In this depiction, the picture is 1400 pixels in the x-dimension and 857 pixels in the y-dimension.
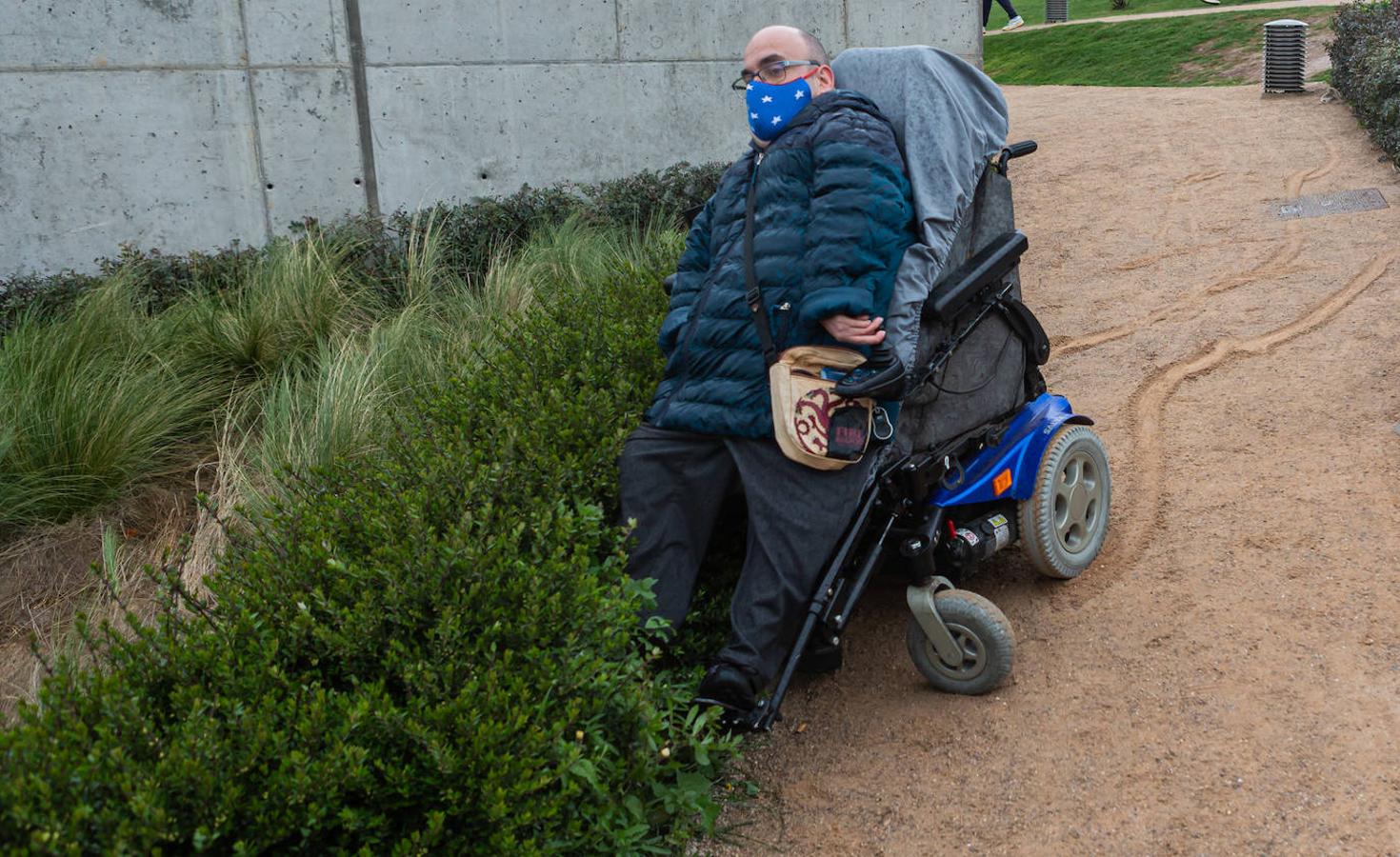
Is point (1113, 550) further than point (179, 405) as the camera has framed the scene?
No

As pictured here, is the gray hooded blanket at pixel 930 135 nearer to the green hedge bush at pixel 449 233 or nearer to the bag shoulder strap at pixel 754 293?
the bag shoulder strap at pixel 754 293

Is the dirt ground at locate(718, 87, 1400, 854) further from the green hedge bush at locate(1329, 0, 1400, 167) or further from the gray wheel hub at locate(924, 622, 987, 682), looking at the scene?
the green hedge bush at locate(1329, 0, 1400, 167)

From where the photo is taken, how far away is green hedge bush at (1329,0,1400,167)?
9.30m

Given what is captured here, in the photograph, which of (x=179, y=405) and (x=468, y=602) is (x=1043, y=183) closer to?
(x=179, y=405)

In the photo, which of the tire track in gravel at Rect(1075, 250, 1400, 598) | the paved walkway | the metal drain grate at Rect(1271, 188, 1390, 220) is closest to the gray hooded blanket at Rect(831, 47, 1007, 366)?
the tire track in gravel at Rect(1075, 250, 1400, 598)

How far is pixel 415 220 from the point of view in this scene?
741cm

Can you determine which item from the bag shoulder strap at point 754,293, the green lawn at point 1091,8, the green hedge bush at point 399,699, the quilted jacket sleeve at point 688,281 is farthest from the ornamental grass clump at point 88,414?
the green lawn at point 1091,8

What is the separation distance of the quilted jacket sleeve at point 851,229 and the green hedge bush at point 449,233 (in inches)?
168

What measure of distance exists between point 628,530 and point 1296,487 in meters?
2.90

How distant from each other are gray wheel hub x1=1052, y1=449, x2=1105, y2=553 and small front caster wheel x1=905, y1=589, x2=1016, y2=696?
621mm

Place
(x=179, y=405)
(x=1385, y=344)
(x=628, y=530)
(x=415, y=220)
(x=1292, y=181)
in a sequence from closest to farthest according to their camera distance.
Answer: (x=628, y=530) < (x=179, y=405) < (x=1385, y=344) < (x=415, y=220) < (x=1292, y=181)

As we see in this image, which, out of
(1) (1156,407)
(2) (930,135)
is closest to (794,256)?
(2) (930,135)

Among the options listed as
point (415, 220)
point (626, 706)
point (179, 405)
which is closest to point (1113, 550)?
point (626, 706)

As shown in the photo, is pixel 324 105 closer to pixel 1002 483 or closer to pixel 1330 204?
pixel 1002 483
